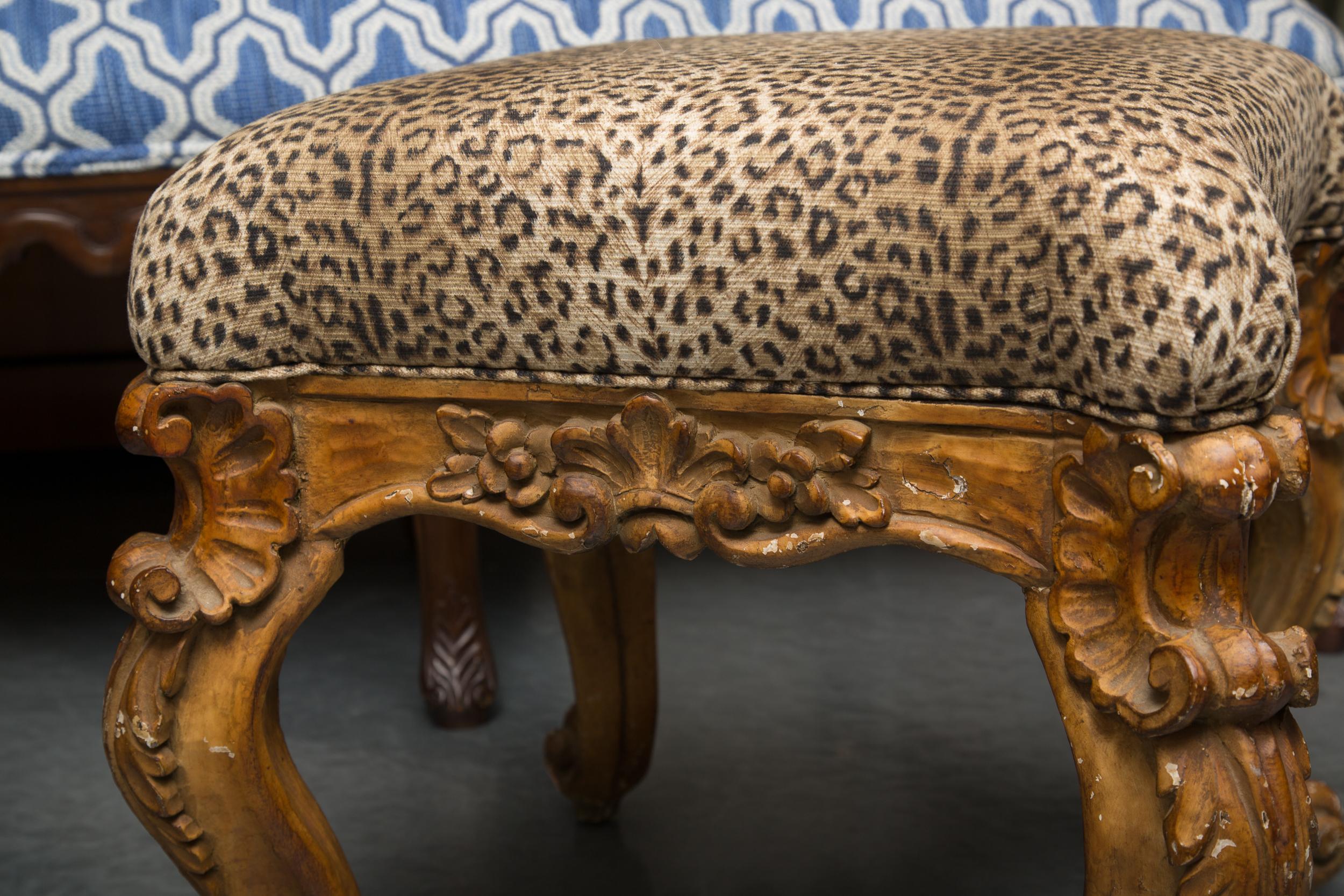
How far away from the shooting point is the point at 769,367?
494 millimetres

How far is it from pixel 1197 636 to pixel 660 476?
20 centimetres

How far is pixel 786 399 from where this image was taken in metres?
0.50

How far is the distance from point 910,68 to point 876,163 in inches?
3.7

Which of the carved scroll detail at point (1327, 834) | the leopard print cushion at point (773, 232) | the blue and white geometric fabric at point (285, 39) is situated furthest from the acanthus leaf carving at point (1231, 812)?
the blue and white geometric fabric at point (285, 39)

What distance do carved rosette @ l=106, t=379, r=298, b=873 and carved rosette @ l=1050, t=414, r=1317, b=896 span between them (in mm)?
323

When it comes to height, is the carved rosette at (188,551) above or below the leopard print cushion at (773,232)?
below

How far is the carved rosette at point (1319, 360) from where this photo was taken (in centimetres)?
77

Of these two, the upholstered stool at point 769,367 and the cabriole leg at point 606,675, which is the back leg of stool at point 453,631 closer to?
the cabriole leg at point 606,675

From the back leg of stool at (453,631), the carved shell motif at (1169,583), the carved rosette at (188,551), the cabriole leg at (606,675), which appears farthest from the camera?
the back leg of stool at (453,631)

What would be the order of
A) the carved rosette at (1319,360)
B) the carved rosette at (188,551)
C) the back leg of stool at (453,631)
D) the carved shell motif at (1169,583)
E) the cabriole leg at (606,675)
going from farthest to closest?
the back leg of stool at (453,631) < the cabriole leg at (606,675) < the carved rosette at (1319,360) < the carved rosette at (188,551) < the carved shell motif at (1169,583)

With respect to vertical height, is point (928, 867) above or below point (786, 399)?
below

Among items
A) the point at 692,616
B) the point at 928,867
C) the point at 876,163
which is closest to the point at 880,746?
the point at 928,867

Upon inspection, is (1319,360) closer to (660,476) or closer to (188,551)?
(660,476)

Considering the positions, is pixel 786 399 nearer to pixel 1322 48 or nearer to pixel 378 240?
pixel 378 240
